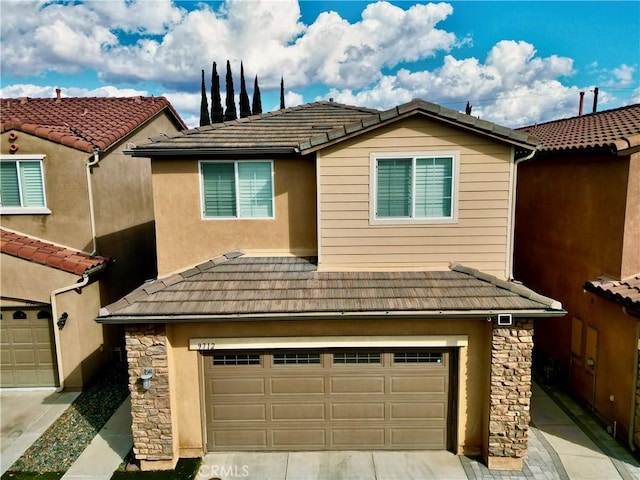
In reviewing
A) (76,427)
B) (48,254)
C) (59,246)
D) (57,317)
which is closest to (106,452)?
(76,427)

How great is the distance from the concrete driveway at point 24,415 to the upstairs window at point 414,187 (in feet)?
28.9

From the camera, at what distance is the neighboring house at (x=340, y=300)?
7.93 meters

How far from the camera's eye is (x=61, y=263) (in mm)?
10883

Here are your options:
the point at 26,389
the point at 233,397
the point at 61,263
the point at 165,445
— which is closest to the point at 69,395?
the point at 26,389

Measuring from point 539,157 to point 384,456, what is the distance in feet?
29.9

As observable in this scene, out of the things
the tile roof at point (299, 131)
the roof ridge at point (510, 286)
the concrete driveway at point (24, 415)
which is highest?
the tile roof at point (299, 131)

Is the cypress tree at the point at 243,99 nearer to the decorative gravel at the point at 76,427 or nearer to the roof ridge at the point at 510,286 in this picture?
the decorative gravel at the point at 76,427

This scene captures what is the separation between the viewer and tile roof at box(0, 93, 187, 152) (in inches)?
463

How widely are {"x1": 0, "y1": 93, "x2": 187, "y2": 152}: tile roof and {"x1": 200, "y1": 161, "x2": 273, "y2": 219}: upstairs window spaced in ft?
14.4

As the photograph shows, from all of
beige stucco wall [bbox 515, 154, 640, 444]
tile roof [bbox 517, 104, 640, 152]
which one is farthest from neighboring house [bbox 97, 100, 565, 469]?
beige stucco wall [bbox 515, 154, 640, 444]

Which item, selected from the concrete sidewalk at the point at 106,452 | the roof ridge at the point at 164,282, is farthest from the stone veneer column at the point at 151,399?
→ the concrete sidewalk at the point at 106,452

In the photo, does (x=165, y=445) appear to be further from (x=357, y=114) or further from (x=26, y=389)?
(x=357, y=114)

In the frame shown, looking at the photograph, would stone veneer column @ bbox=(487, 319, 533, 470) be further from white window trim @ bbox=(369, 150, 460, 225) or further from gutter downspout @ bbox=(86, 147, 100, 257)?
gutter downspout @ bbox=(86, 147, 100, 257)

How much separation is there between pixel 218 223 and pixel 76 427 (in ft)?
18.0
